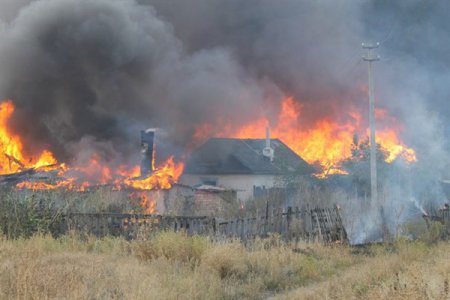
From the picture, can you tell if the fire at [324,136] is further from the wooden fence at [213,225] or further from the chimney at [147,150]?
the wooden fence at [213,225]

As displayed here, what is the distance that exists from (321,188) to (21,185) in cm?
1276

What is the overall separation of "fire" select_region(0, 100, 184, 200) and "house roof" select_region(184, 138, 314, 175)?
531 cm

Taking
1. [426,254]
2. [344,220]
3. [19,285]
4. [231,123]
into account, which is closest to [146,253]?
[19,285]

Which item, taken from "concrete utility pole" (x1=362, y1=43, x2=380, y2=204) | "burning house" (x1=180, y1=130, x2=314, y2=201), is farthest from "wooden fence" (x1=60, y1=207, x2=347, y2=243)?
"burning house" (x1=180, y1=130, x2=314, y2=201)

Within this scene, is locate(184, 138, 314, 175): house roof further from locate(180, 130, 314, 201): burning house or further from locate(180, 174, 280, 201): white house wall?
locate(180, 174, 280, 201): white house wall

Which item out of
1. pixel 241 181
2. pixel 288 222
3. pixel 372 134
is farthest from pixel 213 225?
pixel 241 181

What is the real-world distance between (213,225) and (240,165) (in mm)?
18204

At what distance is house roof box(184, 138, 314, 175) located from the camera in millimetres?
28578

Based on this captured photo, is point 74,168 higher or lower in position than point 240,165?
lower

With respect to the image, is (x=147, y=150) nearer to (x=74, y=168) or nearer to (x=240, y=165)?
(x=74, y=168)

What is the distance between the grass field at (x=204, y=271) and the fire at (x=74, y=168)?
8642 mm

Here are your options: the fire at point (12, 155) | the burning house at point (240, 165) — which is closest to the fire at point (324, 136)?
the burning house at point (240, 165)

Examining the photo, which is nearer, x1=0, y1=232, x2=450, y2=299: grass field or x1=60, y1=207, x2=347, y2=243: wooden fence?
x1=0, y1=232, x2=450, y2=299: grass field

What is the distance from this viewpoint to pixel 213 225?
1262 cm
